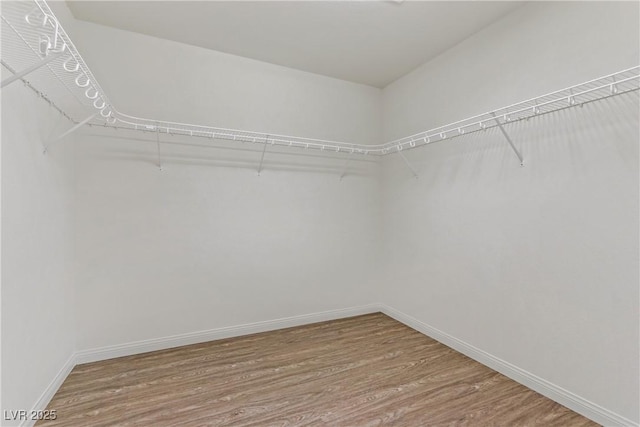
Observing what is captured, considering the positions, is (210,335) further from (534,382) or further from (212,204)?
(534,382)

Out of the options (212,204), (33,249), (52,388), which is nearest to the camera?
(33,249)

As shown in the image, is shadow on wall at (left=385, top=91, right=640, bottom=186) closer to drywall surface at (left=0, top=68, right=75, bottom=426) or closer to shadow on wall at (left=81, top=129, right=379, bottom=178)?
shadow on wall at (left=81, top=129, right=379, bottom=178)

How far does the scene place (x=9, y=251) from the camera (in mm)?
1316

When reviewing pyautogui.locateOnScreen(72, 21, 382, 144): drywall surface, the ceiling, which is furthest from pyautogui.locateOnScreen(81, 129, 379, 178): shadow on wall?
the ceiling

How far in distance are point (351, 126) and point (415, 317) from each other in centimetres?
206

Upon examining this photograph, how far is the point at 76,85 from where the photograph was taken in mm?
1612

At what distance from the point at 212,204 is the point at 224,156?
1.42ft

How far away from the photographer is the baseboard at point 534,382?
1529mm

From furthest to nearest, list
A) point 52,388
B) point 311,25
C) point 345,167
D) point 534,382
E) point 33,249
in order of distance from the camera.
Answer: point 345,167 → point 311,25 → point 534,382 → point 52,388 → point 33,249

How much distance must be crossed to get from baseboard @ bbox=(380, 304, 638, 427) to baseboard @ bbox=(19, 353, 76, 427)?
272 centimetres

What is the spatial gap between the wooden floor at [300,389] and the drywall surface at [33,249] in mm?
333

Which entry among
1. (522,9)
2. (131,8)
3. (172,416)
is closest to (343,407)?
(172,416)

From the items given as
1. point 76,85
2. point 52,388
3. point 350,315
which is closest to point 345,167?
point 350,315

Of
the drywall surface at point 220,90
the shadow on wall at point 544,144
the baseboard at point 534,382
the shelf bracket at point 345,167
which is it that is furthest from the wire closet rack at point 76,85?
the baseboard at point 534,382
